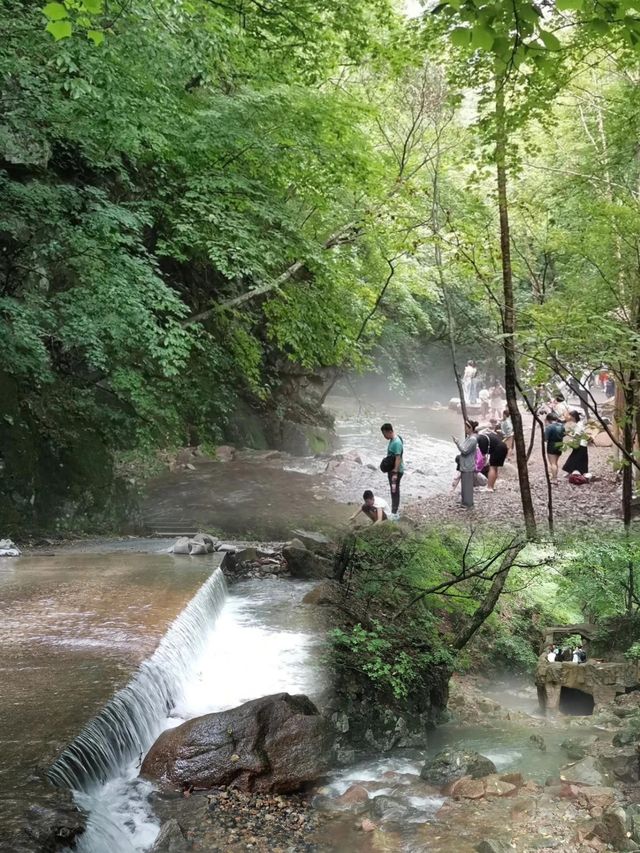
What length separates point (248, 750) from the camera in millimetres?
5285

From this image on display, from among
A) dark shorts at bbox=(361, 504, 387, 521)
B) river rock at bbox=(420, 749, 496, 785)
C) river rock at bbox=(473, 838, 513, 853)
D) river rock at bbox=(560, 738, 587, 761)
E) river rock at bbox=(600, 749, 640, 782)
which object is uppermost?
dark shorts at bbox=(361, 504, 387, 521)

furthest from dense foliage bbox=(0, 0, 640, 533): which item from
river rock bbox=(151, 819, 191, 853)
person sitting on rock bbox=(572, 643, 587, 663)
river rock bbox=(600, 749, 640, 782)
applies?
river rock bbox=(151, 819, 191, 853)

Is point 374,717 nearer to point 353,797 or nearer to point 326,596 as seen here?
point 353,797

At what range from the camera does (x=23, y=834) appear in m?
3.46

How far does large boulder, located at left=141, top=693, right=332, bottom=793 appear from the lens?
5.14 meters

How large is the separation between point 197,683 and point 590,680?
6002 mm

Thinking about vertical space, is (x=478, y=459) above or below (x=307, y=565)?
above

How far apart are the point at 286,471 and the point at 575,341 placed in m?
10.9

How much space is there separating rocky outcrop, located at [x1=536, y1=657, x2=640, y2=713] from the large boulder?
552 cm

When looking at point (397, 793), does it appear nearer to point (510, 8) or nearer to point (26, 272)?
point (510, 8)

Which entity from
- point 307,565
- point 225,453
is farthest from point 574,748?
point 225,453

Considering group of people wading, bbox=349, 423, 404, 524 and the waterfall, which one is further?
group of people wading, bbox=349, 423, 404, 524

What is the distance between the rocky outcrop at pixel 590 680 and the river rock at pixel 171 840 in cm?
707

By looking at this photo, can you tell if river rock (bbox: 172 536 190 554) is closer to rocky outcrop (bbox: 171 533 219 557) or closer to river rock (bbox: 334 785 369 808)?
rocky outcrop (bbox: 171 533 219 557)
